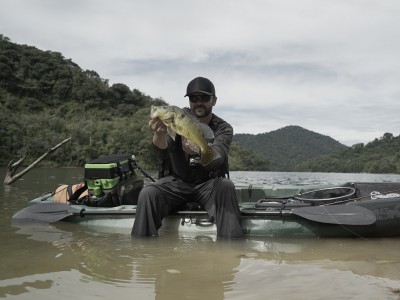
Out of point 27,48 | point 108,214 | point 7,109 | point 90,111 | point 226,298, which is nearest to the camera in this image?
point 226,298

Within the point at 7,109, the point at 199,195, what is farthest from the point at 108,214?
the point at 7,109

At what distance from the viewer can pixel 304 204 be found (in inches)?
197

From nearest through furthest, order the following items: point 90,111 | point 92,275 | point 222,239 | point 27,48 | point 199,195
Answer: point 92,275 → point 222,239 → point 199,195 → point 90,111 → point 27,48

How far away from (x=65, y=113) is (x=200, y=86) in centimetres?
7321

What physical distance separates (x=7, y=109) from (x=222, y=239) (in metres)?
67.0

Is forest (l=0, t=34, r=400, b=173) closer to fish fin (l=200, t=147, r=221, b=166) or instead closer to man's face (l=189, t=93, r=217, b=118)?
man's face (l=189, t=93, r=217, b=118)

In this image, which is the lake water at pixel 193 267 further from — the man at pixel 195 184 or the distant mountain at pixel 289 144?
the distant mountain at pixel 289 144

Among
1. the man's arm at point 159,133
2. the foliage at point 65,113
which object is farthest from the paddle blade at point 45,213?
the foliage at point 65,113

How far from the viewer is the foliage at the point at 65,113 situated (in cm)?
5322

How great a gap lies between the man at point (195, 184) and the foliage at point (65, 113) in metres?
45.2

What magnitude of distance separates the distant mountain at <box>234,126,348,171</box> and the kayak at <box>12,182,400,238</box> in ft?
359

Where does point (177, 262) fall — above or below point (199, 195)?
below

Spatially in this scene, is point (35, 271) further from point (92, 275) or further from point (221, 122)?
point (221, 122)

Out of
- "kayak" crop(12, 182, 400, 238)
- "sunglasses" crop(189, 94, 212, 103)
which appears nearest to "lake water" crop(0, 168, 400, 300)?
"kayak" crop(12, 182, 400, 238)
